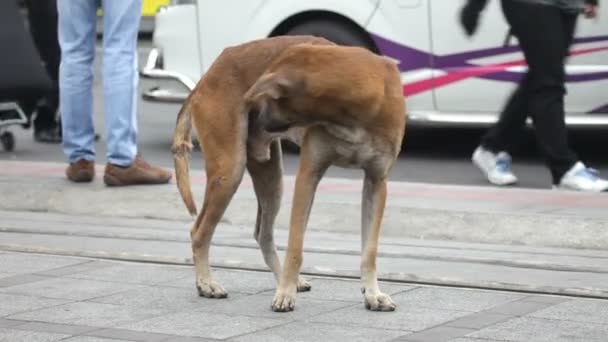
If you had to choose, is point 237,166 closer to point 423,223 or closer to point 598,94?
point 423,223

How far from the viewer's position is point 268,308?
543 centimetres

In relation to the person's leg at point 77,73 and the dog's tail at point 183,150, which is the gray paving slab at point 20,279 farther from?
the person's leg at point 77,73

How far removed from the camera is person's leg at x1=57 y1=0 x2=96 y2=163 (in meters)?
8.08

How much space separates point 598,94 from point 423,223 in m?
2.53

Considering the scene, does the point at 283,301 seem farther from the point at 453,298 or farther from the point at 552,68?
the point at 552,68

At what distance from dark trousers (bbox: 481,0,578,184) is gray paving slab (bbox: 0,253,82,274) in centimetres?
293

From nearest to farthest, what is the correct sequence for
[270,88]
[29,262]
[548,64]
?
1. [270,88]
2. [29,262]
3. [548,64]

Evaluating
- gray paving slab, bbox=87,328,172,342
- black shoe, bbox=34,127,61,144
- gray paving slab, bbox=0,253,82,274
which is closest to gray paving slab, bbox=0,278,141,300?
gray paving slab, bbox=0,253,82,274

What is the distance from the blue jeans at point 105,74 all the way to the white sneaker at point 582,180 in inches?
94.8

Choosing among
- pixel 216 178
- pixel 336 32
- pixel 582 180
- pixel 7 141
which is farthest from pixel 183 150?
pixel 7 141

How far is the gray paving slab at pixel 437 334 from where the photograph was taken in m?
4.85

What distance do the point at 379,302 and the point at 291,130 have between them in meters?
0.71

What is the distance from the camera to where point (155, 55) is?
10.4 meters

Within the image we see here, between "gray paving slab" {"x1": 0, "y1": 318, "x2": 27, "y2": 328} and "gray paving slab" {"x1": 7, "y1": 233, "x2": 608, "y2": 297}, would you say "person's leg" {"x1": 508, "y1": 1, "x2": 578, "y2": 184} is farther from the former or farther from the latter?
"gray paving slab" {"x1": 0, "y1": 318, "x2": 27, "y2": 328}
